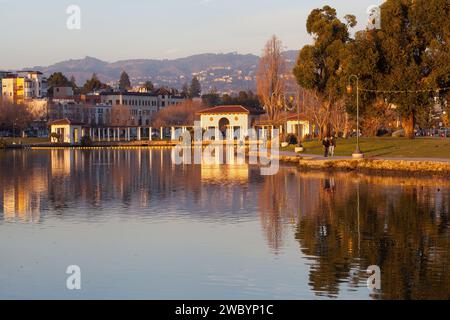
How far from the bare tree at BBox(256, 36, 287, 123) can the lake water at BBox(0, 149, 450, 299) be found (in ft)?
207

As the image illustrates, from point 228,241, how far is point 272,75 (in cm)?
8038

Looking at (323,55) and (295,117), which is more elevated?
(323,55)

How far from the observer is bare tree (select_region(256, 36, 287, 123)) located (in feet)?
327

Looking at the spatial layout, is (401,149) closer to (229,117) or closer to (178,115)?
(229,117)

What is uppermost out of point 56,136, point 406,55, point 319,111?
point 406,55

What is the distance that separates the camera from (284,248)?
1939cm

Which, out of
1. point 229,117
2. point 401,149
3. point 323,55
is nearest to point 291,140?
point 323,55

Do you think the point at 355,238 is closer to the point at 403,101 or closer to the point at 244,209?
the point at 244,209

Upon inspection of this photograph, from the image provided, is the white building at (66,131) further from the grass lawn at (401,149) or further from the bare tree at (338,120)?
the grass lawn at (401,149)

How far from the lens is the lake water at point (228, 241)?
15.1 metres

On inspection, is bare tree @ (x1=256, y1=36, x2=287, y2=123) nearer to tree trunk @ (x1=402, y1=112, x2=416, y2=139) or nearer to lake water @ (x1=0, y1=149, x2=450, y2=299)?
tree trunk @ (x1=402, y1=112, x2=416, y2=139)

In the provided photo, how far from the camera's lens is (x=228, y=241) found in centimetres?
2055
